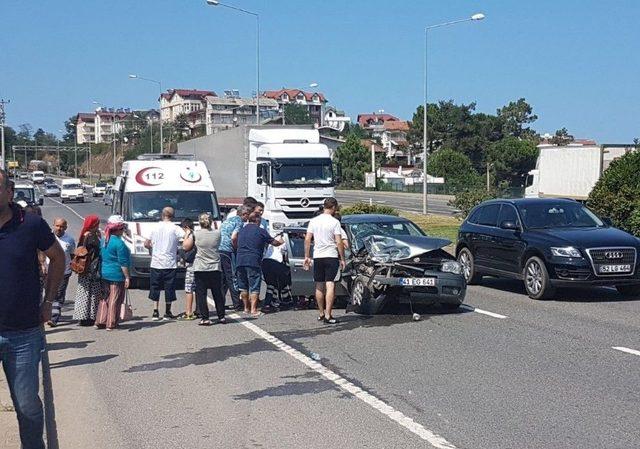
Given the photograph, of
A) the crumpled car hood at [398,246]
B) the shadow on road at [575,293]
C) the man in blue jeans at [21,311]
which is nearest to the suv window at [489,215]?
the shadow on road at [575,293]

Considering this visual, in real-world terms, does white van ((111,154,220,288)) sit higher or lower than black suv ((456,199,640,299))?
higher

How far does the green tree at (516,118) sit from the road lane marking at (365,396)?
302 ft

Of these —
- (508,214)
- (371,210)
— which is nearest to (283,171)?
(371,210)

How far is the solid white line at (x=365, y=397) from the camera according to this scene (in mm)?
6391

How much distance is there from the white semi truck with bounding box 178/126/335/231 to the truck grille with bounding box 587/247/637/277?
1251 centimetres

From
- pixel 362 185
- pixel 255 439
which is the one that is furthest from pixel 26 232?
pixel 362 185

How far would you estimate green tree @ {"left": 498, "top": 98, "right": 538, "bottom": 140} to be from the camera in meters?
99.4

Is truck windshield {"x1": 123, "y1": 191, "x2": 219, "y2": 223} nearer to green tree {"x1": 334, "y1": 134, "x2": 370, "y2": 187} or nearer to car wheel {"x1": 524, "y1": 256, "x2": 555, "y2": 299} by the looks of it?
car wheel {"x1": 524, "y1": 256, "x2": 555, "y2": 299}

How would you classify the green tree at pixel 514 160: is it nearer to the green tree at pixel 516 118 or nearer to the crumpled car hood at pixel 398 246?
the green tree at pixel 516 118

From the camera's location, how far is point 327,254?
1197 centimetres

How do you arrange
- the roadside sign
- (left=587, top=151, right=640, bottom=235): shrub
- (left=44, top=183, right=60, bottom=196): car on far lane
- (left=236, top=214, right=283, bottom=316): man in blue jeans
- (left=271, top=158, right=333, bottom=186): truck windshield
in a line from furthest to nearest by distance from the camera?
the roadside sign
(left=44, top=183, right=60, bottom=196): car on far lane
(left=271, top=158, right=333, bottom=186): truck windshield
(left=587, top=151, right=640, bottom=235): shrub
(left=236, top=214, right=283, bottom=316): man in blue jeans

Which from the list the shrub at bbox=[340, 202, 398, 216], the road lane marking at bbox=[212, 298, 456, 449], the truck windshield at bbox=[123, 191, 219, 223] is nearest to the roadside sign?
the shrub at bbox=[340, 202, 398, 216]

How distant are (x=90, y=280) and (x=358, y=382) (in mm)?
5224

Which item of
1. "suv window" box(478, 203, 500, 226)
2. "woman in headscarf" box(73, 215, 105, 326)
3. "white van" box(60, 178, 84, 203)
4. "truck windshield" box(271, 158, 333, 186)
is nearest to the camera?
"woman in headscarf" box(73, 215, 105, 326)
